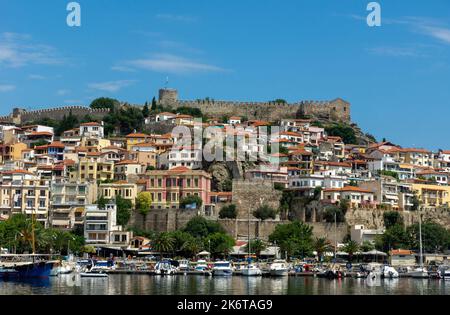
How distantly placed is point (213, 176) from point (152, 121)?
1820 cm

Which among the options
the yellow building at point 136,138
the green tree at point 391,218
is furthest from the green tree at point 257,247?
the yellow building at point 136,138

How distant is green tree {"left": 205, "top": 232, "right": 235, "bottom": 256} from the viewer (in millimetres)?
54781

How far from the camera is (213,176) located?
64.2 metres

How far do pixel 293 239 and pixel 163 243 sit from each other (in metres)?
7.19

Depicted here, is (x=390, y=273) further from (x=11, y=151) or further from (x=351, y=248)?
(x=11, y=151)

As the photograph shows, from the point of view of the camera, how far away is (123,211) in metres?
59.5

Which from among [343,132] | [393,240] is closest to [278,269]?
[393,240]

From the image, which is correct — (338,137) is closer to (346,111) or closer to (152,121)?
(346,111)

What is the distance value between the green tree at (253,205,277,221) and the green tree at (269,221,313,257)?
2.56 m

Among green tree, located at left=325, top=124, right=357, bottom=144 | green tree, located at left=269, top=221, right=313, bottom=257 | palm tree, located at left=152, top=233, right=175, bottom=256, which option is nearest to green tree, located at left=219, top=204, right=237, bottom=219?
green tree, located at left=269, top=221, right=313, bottom=257

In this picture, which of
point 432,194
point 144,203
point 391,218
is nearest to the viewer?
point 144,203

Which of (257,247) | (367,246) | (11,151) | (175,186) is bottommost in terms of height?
(257,247)

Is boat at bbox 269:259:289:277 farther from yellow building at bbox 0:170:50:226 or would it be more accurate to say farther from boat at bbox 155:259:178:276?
yellow building at bbox 0:170:50:226
